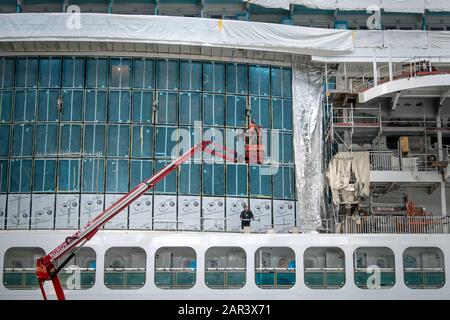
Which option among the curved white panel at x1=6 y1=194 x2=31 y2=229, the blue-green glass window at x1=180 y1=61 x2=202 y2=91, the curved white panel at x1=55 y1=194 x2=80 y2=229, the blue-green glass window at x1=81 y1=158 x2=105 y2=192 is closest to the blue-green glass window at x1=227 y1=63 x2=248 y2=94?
the blue-green glass window at x1=180 y1=61 x2=202 y2=91

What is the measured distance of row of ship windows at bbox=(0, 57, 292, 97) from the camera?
131ft

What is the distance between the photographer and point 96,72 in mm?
40094

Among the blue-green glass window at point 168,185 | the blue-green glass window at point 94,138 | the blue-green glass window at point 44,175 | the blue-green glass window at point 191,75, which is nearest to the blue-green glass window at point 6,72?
the blue-green glass window at point 44,175

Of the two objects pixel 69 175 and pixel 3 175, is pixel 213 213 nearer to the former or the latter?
pixel 69 175

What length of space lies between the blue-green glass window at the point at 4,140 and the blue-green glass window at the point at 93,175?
404cm

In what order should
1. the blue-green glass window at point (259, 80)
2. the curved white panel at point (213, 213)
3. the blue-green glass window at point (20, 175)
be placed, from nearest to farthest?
the curved white panel at point (213, 213) < the blue-green glass window at point (20, 175) < the blue-green glass window at point (259, 80)

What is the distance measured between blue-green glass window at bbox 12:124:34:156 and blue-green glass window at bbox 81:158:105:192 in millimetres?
2938

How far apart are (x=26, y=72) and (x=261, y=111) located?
477 inches

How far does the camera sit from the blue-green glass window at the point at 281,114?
134 feet

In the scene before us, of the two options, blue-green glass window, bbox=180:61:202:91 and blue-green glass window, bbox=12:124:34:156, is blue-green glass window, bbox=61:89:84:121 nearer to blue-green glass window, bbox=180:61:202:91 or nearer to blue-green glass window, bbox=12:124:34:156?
blue-green glass window, bbox=12:124:34:156

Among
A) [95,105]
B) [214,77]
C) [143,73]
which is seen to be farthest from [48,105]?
[214,77]

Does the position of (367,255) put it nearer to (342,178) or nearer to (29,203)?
(342,178)

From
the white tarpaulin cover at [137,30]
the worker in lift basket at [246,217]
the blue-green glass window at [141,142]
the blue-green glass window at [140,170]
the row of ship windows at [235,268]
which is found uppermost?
the white tarpaulin cover at [137,30]

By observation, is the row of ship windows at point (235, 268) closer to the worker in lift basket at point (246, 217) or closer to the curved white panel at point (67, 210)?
the worker in lift basket at point (246, 217)
